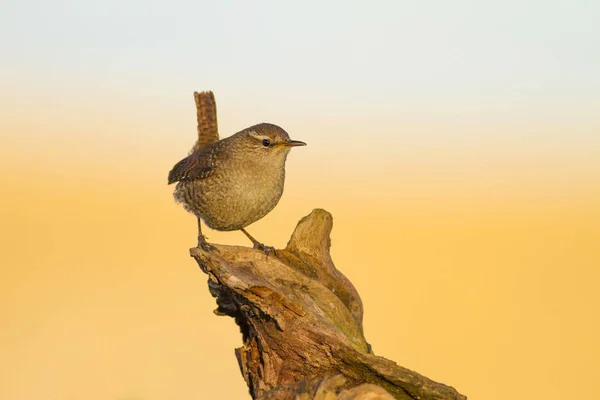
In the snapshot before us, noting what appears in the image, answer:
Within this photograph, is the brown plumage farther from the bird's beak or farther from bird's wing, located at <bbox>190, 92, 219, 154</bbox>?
bird's wing, located at <bbox>190, 92, 219, 154</bbox>

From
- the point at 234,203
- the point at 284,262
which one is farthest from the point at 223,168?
the point at 284,262

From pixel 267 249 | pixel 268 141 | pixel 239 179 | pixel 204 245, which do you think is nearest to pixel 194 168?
pixel 239 179

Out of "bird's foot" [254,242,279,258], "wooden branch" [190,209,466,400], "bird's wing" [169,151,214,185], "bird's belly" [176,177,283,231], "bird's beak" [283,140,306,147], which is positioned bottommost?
"wooden branch" [190,209,466,400]

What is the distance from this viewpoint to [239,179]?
6664 mm

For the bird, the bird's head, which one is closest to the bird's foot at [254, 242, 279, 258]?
the bird

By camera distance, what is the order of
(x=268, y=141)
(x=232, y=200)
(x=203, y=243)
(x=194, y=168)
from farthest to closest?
(x=194, y=168) → (x=268, y=141) → (x=232, y=200) → (x=203, y=243)

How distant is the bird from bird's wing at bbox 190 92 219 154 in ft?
3.32

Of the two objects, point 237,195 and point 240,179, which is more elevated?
point 240,179

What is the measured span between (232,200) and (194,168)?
2.32 ft

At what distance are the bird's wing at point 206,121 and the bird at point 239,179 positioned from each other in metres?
1.01

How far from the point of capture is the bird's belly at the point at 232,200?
6.60 m

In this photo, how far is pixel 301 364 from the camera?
5.23m

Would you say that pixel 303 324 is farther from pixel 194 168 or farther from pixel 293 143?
pixel 194 168

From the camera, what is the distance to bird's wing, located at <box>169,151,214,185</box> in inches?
271
